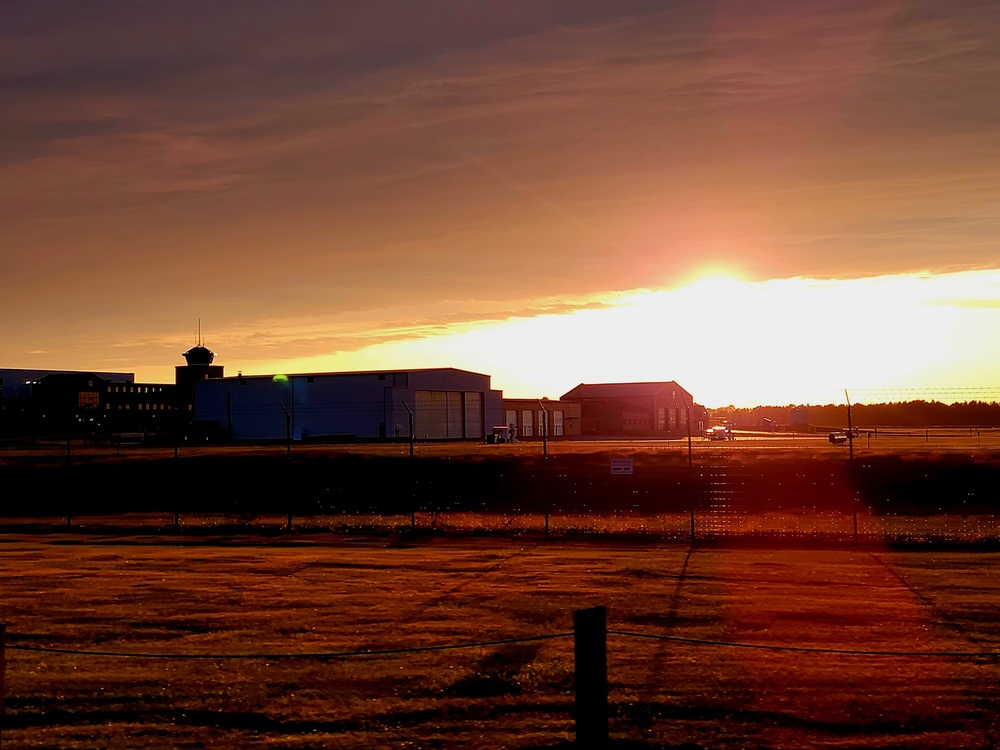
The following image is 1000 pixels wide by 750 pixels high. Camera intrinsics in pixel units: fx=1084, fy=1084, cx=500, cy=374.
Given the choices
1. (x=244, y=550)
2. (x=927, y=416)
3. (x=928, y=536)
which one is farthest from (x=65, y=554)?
(x=927, y=416)

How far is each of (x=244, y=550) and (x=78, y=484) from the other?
2596 cm

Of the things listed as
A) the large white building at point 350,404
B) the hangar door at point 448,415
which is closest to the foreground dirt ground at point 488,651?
the large white building at point 350,404

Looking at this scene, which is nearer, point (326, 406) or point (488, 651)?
point (488, 651)

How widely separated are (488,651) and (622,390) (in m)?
124

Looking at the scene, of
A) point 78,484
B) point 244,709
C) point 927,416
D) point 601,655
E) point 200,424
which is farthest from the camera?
point 927,416

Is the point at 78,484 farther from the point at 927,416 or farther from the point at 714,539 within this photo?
the point at 927,416

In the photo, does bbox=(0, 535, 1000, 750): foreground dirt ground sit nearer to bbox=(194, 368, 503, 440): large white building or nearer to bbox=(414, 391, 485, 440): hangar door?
bbox=(194, 368, 503, 440): large white building

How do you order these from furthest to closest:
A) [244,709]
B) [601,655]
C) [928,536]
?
[928,536] < [244,709] < [601,655]

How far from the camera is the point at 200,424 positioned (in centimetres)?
9562

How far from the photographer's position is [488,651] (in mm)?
12820

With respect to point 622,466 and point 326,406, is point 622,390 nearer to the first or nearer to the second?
point 326,406

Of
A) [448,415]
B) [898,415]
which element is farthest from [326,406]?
[898,415]

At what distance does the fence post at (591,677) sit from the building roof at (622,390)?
124912 millimetres

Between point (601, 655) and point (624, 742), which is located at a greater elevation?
point (601, 655)
